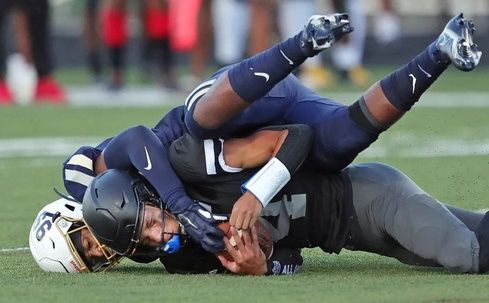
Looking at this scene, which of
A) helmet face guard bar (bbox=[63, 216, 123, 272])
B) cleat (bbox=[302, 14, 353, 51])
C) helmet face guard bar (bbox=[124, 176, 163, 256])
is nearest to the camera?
cleat (bbox=[302, 14, 353, 51])

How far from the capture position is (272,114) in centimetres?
575

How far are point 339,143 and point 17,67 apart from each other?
10077 mm

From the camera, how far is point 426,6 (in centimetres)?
2114

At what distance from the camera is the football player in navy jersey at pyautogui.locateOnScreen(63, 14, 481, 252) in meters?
5.36

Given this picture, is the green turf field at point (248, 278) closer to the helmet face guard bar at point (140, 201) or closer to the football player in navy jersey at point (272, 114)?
the helmet face guard bar at point (140, 201)

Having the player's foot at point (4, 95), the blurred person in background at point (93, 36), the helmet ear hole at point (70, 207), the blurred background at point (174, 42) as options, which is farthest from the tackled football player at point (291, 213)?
the blurred person in background at point (93, 36)

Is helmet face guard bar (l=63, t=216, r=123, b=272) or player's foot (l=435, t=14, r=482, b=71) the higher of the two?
player's foot (l=435, t=14, r=482, b=71)

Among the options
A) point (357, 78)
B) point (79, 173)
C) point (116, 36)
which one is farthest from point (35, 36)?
point (79, 173)

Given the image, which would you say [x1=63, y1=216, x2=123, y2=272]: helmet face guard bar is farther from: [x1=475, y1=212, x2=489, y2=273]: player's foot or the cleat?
[x1=475, y1=212, x2=489, y2=273]: player's foot

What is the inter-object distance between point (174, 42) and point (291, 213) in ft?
49.7

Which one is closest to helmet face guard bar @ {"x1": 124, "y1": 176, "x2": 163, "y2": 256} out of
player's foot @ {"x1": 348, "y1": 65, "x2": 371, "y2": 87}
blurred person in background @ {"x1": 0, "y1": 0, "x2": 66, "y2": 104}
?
blurred person in background @ {"x1": 0, "y1": 0, "x2": 66, "y2": 104}

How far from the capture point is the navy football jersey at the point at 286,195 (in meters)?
5.55

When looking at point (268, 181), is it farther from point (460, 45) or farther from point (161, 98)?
point (161, 98)

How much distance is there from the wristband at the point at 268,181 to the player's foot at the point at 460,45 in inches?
30.5
